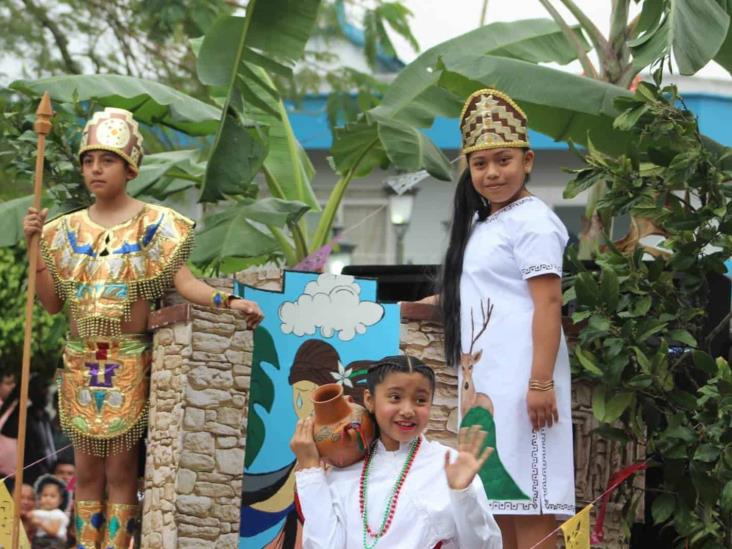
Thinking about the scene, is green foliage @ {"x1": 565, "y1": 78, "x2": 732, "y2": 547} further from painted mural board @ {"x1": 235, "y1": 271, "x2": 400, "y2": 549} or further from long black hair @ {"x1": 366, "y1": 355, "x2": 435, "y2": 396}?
long black hair @ {"x1": 366, "y1": 355, "x2": 435, "y2": 396}

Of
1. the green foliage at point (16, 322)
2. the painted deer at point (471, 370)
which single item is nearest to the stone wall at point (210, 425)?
the painted deer at point (471, 370)

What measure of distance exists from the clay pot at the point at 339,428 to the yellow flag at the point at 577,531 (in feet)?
3.53

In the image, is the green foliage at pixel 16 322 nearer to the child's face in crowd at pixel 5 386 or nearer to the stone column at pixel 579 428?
the child's face in crowd at pixel 5 386

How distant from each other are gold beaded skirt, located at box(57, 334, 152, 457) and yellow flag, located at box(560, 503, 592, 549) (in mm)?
1820

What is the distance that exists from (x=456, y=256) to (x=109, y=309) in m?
1.43

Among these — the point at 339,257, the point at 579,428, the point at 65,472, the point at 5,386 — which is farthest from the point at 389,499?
the point at 339,257

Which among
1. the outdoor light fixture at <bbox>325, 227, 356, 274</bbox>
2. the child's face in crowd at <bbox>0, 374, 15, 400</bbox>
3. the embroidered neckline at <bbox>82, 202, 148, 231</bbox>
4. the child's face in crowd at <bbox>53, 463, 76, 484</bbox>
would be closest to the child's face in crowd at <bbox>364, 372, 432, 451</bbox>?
the embroidered neckline at <bbox>82, 202, 148, 231</bbox>

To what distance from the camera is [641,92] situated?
22.7ft

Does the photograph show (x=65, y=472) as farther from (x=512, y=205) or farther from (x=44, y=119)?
(x=512, y=205)

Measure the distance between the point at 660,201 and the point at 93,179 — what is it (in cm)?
261

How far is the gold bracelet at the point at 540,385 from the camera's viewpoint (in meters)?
5.57

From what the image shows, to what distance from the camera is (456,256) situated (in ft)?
19.8

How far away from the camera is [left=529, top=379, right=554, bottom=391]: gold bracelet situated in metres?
5.57

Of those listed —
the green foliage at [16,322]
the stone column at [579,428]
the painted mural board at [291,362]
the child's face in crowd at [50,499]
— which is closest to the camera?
the painted mural board at [291,362]
